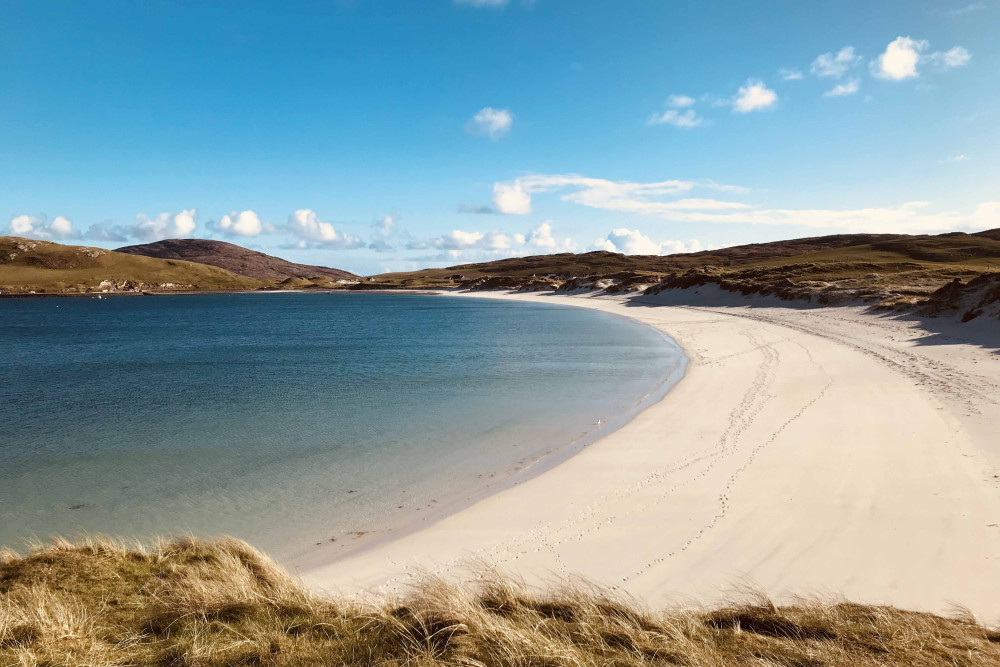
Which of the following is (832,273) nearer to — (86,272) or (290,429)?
(290,429)

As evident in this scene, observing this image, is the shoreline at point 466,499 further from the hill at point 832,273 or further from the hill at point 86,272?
the hill at point 86,272

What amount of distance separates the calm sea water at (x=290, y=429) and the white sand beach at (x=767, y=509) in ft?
6.20

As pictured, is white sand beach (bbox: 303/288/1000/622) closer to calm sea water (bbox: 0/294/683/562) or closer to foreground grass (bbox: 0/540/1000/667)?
foreground grass (bbox: 0/540/1000/667)

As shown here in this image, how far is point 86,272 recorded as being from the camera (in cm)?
16350

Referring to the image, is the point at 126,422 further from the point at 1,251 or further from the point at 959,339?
the point at 1,251

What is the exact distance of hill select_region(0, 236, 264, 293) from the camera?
15162cm

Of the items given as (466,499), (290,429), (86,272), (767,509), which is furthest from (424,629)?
(86,272)

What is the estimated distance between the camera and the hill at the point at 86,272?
152m

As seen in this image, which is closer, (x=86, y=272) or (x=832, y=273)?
(x=832, y=273)

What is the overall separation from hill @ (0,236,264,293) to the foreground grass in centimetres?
18627

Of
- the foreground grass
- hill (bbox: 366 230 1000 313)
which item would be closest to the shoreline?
the foreground grass

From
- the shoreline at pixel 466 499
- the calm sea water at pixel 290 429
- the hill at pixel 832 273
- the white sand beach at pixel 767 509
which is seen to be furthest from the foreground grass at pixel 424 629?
the hill at pixel 832 273

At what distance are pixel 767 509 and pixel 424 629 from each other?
7.81 meters

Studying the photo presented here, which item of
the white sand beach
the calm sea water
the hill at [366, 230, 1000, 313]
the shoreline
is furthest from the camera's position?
the hill at [366, 230, 1000, 313]
